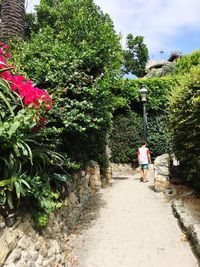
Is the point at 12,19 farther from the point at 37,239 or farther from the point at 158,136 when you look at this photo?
the point at 158,136

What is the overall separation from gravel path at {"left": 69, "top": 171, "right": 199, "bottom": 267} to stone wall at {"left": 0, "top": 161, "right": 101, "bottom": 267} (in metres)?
0.38

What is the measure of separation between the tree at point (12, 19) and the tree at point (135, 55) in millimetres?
19853

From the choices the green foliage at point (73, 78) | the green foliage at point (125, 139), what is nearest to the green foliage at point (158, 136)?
the green foliage at point (125, 139)

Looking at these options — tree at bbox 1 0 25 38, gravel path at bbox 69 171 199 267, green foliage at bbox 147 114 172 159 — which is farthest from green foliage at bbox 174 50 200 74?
gravel path at bbox 69 171 199 267

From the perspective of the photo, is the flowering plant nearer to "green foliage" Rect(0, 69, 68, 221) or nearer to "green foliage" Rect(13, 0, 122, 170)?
"green foliage" Rect(0, 69, 68, 221)

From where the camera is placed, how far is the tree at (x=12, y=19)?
9.85 meters

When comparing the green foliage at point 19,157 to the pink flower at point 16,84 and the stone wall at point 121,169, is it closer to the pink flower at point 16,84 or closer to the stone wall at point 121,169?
the pink flower at point 16,84

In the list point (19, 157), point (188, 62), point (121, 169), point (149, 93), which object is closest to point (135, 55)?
point (188, 62)

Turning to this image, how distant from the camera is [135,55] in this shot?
2986 cm

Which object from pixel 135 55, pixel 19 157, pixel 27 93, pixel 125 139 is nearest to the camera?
pixel 19 157

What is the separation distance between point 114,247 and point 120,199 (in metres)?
3.08

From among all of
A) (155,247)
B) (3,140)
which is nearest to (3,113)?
(3,140)

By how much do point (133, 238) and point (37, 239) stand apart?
226 cm

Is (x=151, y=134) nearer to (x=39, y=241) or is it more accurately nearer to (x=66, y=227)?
(x=66, y=227)
